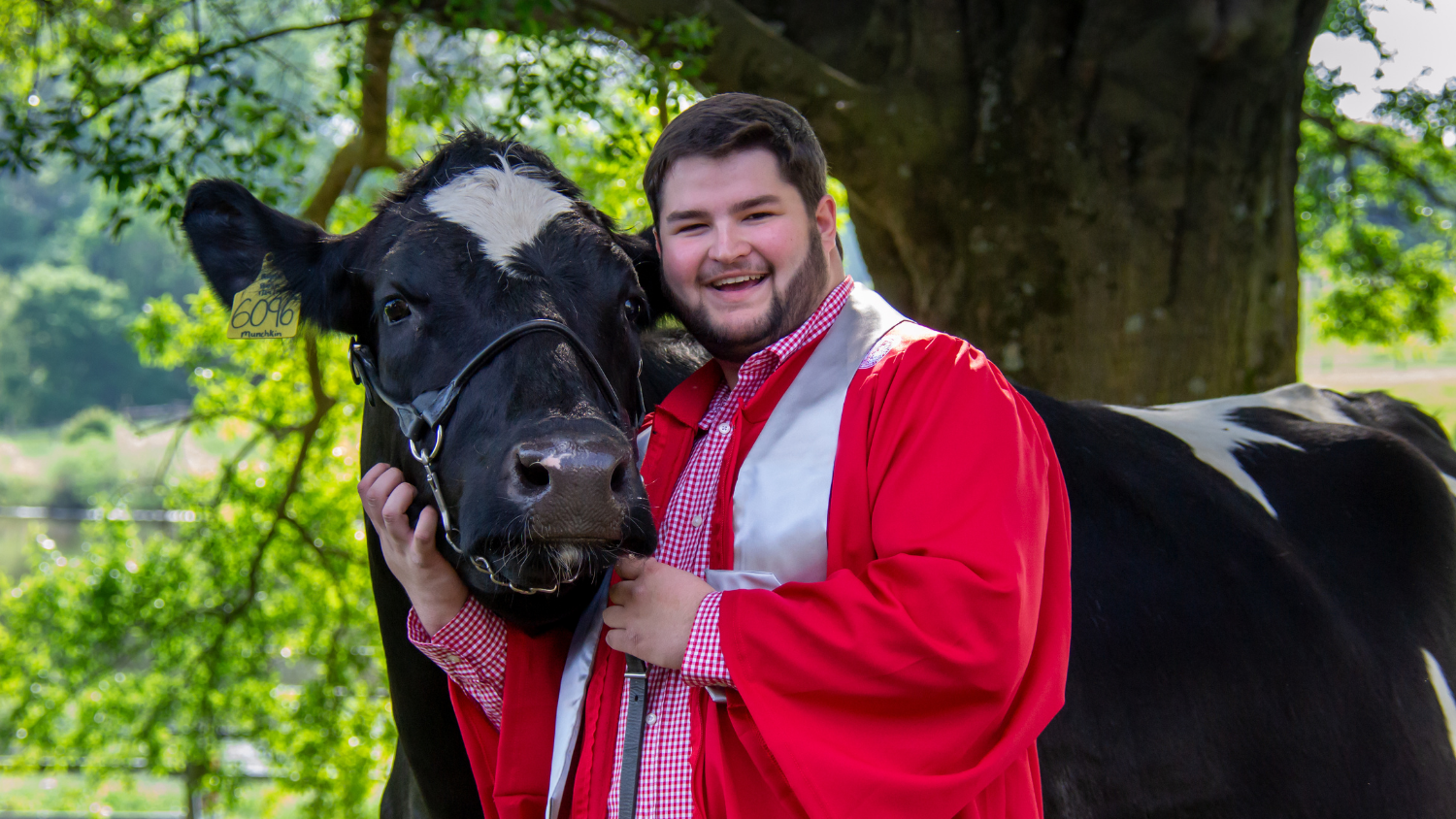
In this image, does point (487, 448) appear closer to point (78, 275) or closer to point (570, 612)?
point (570, 612)

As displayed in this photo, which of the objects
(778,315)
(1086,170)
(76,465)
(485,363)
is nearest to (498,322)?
(485,363)

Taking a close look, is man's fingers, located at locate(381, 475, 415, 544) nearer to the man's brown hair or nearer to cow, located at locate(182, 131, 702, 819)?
cow, located at locate(182, 131, 702, 819)

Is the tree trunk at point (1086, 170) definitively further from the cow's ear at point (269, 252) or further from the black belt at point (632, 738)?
the black belt at point (632, 738)

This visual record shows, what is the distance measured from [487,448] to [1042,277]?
3372 mm

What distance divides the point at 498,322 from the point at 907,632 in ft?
3.14

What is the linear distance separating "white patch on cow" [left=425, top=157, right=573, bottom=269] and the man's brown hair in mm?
335

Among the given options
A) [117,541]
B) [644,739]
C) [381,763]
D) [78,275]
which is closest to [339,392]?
[117,541]

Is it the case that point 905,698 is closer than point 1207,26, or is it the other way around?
point 905,698

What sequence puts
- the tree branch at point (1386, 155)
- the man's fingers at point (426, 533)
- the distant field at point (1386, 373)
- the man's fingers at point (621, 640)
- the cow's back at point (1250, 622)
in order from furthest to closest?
the distant field at point (1386, 373) < the tree branch at point (1386, 155) < the cow's back at point (1250, 622) < the man's fingers at point (426, 533) < the man's fingers at point (621, 640)

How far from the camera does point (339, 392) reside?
7.80 metres

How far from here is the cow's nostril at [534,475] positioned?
1669 mm

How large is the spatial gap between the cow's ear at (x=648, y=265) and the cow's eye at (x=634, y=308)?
0.03 metres

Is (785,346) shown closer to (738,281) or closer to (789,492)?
(738,281)

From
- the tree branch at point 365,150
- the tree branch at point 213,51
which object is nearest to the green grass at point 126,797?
the tree branch at point 365,150
